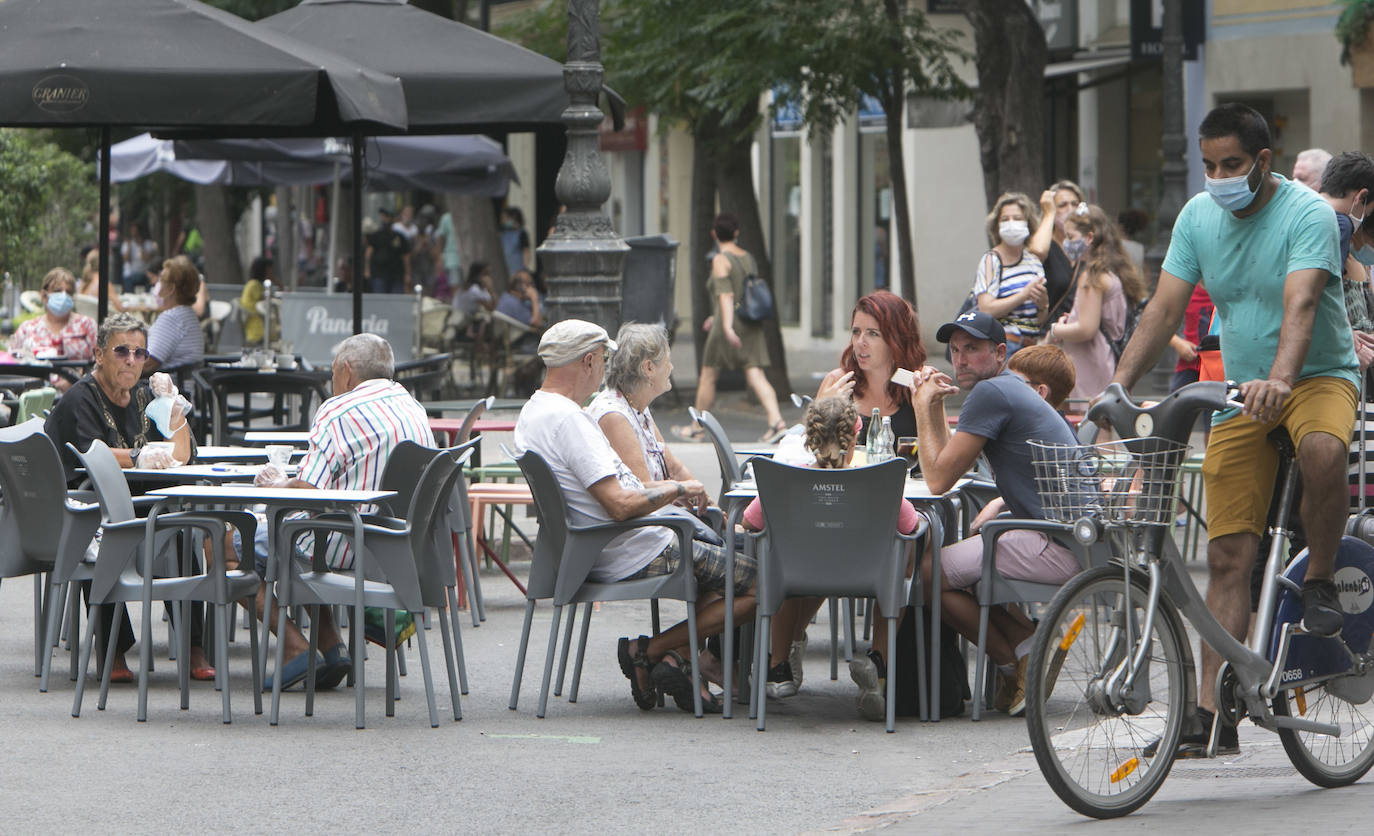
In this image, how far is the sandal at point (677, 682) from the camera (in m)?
7.49

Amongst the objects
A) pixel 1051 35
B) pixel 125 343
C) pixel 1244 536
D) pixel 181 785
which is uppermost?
pixel 1051 35

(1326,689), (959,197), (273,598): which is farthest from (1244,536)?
(959,197)

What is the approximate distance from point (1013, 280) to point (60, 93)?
496 cm

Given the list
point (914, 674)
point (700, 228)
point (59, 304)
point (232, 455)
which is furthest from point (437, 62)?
point (700, 228)

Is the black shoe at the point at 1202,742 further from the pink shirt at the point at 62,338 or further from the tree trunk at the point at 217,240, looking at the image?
the tree trunk at the point at 217,240

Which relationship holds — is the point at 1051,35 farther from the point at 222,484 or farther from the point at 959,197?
the point at 222,484

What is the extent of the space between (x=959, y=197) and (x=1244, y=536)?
2153 cm

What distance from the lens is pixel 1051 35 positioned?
24938 mm

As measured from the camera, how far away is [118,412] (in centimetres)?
866

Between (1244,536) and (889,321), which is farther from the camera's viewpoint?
(889,321)

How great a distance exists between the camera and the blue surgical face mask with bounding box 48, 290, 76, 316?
1508 cm

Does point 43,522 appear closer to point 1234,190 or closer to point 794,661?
point 794,661

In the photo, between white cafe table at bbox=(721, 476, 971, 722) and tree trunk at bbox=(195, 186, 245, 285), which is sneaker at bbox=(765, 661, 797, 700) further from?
tree trunk at bbox=(195, 186, 245, 285)

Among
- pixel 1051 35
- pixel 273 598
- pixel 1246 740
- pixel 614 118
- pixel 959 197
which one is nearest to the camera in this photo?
pixel 1246 740
